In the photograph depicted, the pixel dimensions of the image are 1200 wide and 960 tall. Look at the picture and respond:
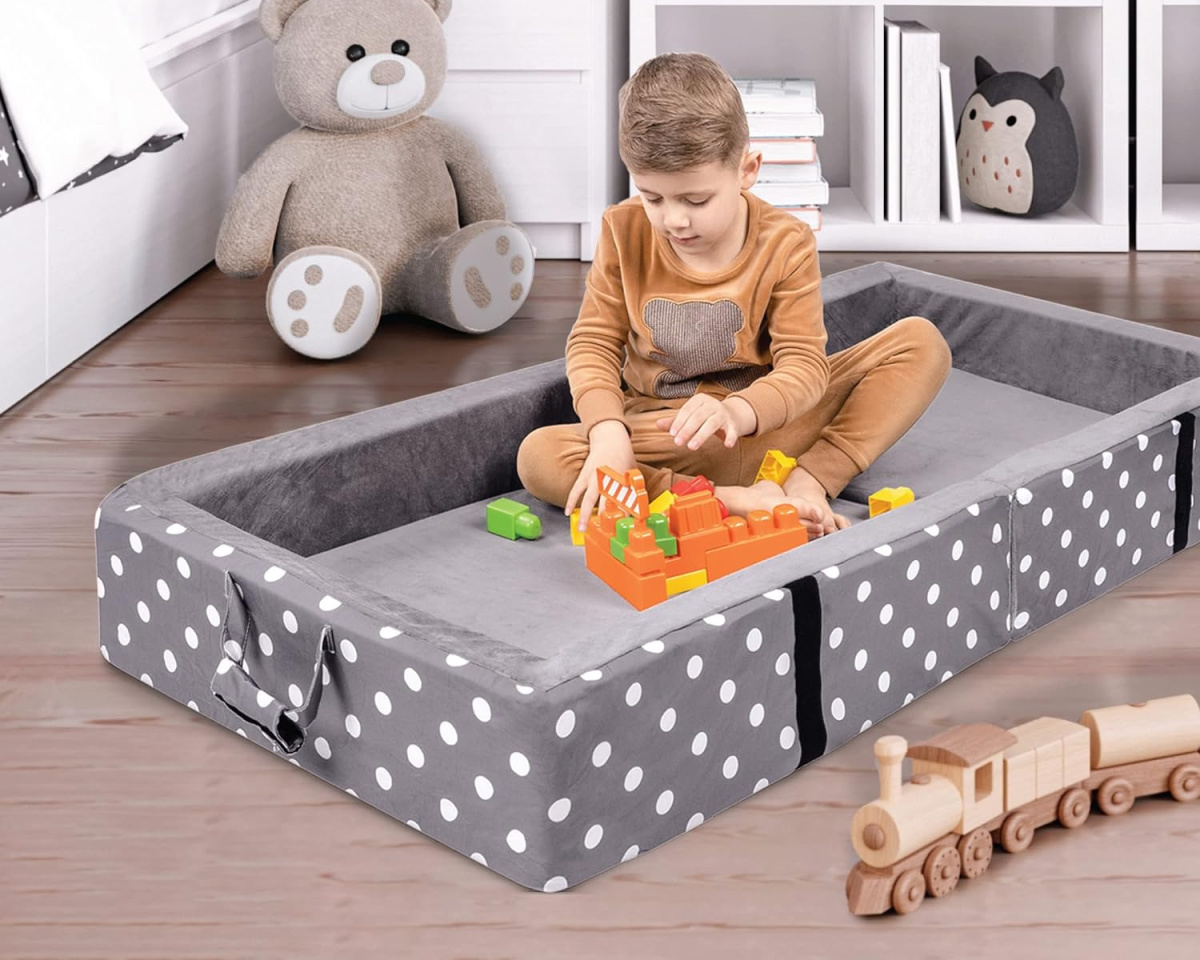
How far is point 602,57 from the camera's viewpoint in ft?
7.91

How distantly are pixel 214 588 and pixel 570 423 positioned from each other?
0.49 metres

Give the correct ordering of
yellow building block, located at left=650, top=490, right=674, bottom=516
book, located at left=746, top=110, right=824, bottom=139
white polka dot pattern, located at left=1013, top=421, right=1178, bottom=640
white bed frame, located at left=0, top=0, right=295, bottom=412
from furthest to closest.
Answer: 1. book, located at left=746, top=110, right=824, bottom=139
2. white bed frame, located at left=0, top=0, right=295, bottom=412
3. yellow building block, located at left=650, top=490, right=674, bottom=516
4. white polka dot pattern, located at left=1013, top=421, right=1178, bottom=640

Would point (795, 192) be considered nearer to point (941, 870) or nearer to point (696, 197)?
point (696, 197)

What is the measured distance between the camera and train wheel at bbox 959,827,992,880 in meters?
0.99

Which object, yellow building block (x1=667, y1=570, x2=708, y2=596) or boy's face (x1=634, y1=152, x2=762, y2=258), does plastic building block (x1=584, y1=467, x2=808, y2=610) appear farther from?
boy's face (x1=634, y1=152, x2=762, y2=258)

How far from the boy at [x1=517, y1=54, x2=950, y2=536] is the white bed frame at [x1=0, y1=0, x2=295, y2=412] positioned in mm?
716

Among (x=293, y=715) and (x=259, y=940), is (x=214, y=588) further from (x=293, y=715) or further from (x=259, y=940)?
(x=259, y=940)

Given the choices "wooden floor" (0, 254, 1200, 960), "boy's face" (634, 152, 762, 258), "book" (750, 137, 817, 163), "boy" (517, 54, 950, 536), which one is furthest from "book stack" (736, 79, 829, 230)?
"wooden floor" (0, 254, 1200, 960)

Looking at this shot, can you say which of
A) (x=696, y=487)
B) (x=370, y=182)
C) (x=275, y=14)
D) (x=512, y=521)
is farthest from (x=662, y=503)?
(x=275, y=14)

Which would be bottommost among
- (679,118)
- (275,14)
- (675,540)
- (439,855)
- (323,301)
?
(439,855)

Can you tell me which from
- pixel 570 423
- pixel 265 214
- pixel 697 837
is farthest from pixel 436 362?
pixel 697 837

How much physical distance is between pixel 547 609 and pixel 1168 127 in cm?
180

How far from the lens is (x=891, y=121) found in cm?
240

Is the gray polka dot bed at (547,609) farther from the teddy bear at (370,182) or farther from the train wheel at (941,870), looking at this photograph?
the teddy bear at (370,182)
